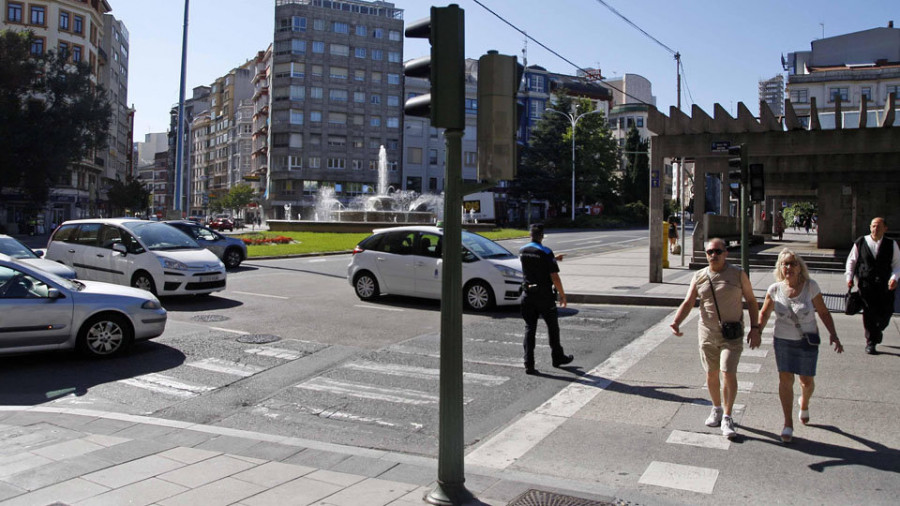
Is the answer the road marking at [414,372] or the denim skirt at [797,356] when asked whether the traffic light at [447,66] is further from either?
the road marking at [414,372]

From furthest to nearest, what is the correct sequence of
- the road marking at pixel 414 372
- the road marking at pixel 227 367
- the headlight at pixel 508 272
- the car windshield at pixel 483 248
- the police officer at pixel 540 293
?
the car windshield at pixel 483 248, the headlight at pixel 508 272, the police officer at pixel 540 293, the road marking at pixel 227 367, the road marking at pixel 414 372

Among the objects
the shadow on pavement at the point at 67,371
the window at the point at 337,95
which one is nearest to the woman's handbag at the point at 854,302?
the shadow on pavement at the point at 67,371

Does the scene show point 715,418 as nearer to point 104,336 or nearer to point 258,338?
point 258,338

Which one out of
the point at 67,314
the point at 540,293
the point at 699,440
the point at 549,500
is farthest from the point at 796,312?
the point at 67,314

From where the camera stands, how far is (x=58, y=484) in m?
4.69

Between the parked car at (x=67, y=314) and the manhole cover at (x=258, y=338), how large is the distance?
122 centimetres

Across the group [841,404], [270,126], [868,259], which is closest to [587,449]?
[841,404]

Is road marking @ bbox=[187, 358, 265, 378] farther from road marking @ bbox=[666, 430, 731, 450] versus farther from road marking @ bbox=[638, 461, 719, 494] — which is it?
road marking @ bbox=[638, 461, 719, 494]

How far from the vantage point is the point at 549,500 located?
4.60 meters

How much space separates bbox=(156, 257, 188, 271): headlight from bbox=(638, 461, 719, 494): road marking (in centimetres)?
1080

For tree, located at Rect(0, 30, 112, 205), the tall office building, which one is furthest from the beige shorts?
the tall office building

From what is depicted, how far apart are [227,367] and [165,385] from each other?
0.93 m

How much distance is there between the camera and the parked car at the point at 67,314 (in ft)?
27.4

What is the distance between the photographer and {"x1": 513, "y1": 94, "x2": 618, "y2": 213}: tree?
237 ft
